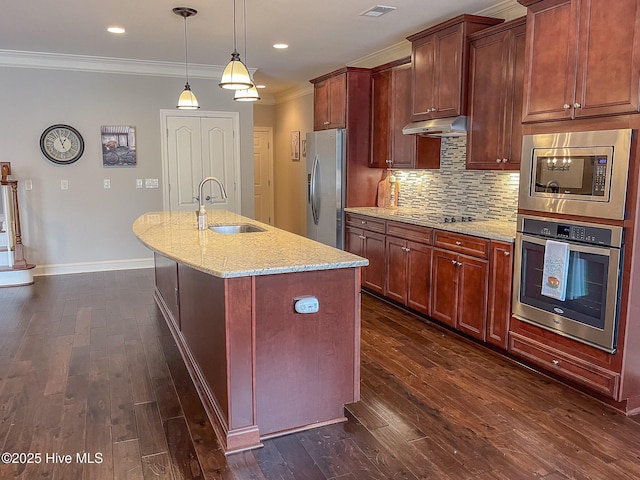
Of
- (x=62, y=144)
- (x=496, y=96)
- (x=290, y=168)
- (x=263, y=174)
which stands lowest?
(x=263, y=174)

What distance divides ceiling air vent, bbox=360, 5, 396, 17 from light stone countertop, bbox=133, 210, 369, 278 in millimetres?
2014

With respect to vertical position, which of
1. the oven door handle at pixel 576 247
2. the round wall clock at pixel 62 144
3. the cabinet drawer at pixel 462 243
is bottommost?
the cabinet drawer at pixel 462 243

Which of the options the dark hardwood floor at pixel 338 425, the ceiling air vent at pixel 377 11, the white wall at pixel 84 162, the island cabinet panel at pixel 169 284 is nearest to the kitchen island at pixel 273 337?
the dark hardwood floor at pixel 338 425

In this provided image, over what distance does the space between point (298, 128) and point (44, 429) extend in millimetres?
6363

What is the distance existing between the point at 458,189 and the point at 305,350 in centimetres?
279

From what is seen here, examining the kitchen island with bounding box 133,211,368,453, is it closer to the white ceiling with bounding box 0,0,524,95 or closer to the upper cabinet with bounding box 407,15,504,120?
the upper cabinet with bounding box 407,15,504,120

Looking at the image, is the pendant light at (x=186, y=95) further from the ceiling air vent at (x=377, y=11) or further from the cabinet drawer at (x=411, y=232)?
the cabinet drawer at (x=411, y=232)

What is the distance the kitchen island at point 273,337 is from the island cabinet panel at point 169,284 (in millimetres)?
971

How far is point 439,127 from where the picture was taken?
4148mm

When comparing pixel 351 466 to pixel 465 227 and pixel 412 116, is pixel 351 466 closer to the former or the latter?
pixel 465 227

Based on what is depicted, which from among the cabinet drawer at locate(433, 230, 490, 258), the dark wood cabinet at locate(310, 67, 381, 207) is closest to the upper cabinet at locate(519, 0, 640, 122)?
the cabinet drawer at locate(433, 230, 490, 258)

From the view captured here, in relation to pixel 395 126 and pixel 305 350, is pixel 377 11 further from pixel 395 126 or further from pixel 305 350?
pixel 305 350

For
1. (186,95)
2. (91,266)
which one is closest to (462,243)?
(186,95)

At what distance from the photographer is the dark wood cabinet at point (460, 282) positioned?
3633 millimetres
